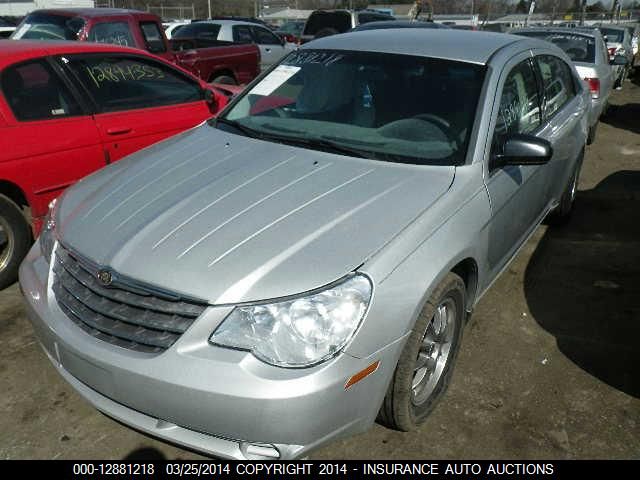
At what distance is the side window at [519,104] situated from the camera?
3.15 meters

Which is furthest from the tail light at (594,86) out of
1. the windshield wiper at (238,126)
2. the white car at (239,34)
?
the white car at (239,34)

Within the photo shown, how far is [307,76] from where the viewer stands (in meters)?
3.60

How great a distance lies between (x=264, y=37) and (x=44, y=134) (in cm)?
1043

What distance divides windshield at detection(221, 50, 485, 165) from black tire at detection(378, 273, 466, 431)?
2.18 feet

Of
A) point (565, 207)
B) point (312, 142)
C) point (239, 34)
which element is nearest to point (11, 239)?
point (312, 142)

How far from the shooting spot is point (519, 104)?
11.3ft

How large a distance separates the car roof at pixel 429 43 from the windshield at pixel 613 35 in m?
13.5

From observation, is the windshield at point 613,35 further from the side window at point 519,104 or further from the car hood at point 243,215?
the car hood at point 243,215

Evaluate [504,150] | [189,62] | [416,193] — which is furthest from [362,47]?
[189,62]

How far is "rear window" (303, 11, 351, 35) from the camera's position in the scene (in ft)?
45.8

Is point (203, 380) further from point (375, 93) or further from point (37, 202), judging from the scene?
point (37, 202)

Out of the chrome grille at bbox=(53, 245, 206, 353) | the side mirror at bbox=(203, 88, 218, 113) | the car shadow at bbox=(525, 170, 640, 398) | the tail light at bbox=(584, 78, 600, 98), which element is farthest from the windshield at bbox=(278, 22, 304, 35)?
the chrome grille at bbox=(53, 245, 206, 353)

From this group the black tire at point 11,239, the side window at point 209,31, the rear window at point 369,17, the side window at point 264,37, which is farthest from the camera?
the rear window at point 369,17

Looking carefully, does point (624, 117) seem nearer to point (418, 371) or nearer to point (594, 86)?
point (594, 86)
